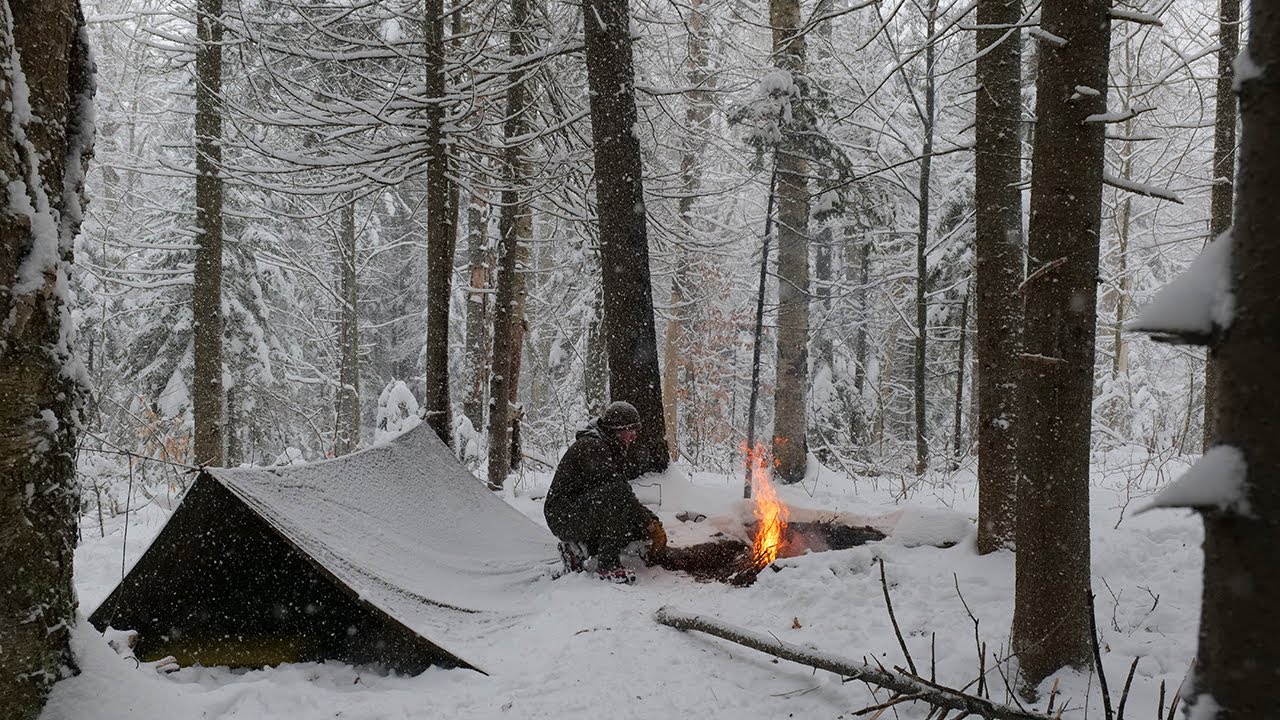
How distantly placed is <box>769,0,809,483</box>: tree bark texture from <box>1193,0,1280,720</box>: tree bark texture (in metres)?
9.69

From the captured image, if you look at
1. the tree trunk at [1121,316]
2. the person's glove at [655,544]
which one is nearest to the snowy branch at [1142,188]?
the person's glove at [655,544]

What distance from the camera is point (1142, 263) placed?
1692 cm

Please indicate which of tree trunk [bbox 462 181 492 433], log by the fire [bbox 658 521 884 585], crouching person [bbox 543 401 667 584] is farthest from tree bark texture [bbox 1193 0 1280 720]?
tree trunk [bbox 462 181 492 433]

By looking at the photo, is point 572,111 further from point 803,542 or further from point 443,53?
point 803,542

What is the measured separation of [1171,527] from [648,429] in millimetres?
4284

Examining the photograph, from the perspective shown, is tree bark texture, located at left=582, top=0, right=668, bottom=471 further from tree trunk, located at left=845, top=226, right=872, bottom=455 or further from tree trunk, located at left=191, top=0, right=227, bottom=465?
tree trunk, located at left=845, top=226, right=872, bottom=455

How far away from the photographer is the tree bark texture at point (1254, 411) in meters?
1.16

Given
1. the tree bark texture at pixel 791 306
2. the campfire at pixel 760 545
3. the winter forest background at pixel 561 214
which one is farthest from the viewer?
the tree bark texture at pixel 791 306

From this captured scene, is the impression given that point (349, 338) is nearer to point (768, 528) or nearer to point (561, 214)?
point (561, 214)

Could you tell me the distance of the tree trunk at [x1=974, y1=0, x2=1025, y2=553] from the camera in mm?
4848

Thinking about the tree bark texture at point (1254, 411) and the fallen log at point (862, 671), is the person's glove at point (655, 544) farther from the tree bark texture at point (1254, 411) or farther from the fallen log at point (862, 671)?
the tree bark texture at point (1254, 411)

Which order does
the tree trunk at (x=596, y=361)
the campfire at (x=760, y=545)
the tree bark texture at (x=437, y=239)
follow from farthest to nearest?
the tree trunk at (x=596, y=361) < the tree bark texture at (x=437, y=239) < the campfire at (x=760, y=545)

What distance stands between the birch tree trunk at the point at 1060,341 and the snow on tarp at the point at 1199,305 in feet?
6.78

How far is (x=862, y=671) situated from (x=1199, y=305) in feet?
7.93
